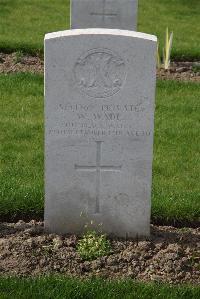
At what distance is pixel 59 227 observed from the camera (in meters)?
4.94

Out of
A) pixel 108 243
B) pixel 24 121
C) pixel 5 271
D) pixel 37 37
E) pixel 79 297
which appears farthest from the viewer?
pixel 37 37

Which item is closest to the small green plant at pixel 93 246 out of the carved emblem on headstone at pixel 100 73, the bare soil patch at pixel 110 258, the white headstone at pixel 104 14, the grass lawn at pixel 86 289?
the bare soil patch at pixel 110 258

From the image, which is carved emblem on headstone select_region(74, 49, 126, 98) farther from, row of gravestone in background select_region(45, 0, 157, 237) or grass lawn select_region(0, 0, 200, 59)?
grass lawn select_region(0, 0, 200, 59)

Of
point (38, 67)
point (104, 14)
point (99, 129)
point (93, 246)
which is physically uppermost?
point (104, 14)

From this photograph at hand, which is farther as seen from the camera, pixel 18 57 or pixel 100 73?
pixel 18 57

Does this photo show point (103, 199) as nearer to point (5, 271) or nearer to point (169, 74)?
point (5, 271)

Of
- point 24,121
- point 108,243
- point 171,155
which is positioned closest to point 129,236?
point 108,243

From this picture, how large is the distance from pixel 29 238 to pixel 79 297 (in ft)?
2.70

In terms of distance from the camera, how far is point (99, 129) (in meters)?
4.69

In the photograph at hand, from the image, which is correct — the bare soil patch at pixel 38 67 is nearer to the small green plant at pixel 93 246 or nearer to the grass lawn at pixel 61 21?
the grass lawn at pixel 61 21

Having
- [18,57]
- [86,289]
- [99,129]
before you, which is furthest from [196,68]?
[86,289]

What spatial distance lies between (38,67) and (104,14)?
1.16 m

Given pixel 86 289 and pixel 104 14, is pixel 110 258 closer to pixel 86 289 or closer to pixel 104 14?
pixel 86 289

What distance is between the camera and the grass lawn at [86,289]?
415 cm
